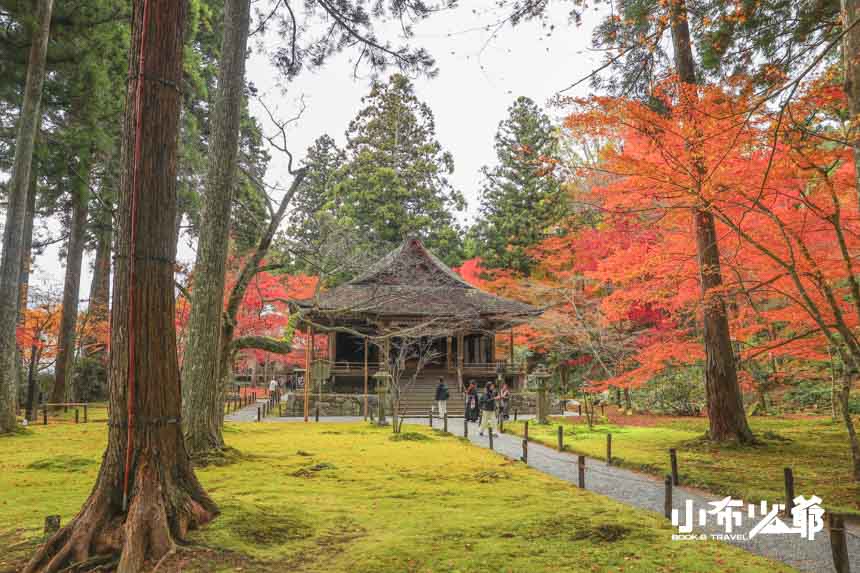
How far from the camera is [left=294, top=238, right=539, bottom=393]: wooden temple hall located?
74.7 ft

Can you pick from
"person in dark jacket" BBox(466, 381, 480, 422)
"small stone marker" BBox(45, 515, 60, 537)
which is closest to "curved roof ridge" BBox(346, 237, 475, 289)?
"person in dark jacket" BBox(466, 381, 480, 422)

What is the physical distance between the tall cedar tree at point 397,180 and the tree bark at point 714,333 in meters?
24.0

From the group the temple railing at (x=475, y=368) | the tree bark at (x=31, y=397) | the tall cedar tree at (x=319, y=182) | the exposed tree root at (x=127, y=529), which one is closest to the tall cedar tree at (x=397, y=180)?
the tall cedar tree at (x=319, y=182)

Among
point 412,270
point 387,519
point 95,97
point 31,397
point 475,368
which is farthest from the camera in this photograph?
point 412,270

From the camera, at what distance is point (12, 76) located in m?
13.9

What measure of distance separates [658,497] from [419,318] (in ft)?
55.2

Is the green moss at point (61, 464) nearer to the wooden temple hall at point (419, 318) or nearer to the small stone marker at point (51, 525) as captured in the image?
the small stone marker at point (51, 525)

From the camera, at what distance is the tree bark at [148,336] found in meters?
4.29

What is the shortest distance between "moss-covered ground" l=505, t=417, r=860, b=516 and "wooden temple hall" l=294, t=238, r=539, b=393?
8.11 m

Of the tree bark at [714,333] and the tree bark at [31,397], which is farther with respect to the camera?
the tree bark at [31,397]

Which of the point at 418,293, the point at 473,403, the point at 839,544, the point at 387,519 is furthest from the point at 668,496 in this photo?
the point at 418,293

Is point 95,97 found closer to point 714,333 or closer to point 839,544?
point 714,333

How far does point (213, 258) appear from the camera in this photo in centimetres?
927

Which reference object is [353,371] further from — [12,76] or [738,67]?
[738,67]
